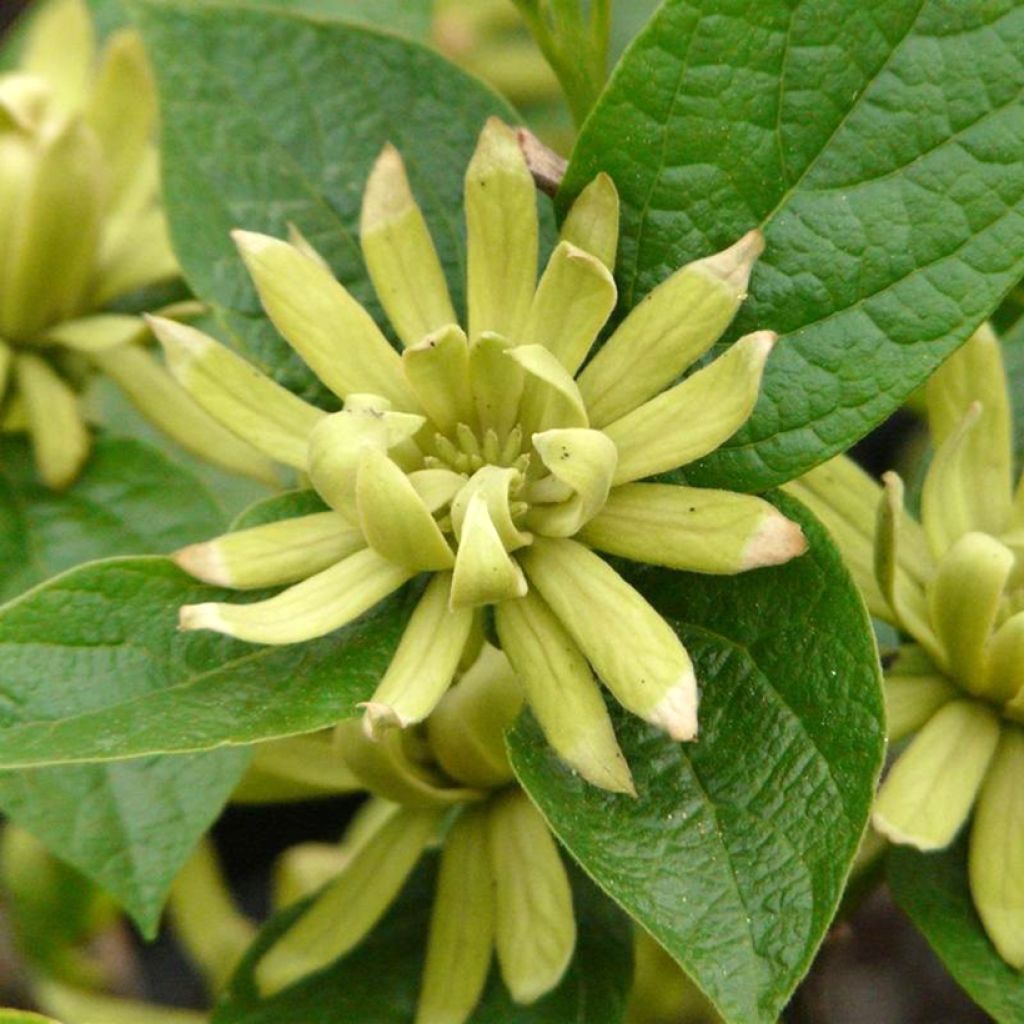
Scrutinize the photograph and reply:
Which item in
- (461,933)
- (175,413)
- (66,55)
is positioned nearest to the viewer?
(461,933)

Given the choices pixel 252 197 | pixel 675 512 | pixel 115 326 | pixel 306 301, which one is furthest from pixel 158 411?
pixel 675 512

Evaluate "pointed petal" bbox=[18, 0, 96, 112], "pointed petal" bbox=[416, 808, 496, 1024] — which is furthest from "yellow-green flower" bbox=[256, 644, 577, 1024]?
"pointed petal" bbox=[18, 0, 96, 112]

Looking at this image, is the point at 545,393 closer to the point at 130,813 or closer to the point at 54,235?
the point at 130,813

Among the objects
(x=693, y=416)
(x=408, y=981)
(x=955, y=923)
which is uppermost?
(x=693, y=416)

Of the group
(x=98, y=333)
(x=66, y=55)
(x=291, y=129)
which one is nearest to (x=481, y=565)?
(x=291, y=129)

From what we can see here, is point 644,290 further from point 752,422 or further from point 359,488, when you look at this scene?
point 359,488
